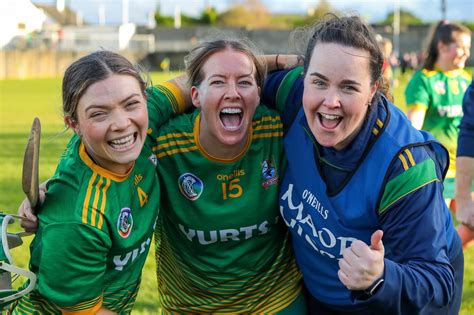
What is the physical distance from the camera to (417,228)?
9.11 ft

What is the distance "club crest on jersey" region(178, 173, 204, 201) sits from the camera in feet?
11.0

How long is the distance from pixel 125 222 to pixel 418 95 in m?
4.54

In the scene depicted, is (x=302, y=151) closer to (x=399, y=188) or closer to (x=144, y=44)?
(x=399, y=188)

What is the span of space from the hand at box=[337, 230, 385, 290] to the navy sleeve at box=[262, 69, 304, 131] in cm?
110

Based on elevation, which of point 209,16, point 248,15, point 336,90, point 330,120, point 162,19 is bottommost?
point 162,19

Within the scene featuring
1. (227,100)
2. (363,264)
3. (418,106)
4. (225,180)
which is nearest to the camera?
(363,264)

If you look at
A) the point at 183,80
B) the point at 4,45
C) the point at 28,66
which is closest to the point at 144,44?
the point at 4,45

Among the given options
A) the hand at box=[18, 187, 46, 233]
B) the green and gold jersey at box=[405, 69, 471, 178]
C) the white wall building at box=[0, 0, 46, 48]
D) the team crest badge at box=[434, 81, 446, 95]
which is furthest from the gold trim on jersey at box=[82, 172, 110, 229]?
the white wall building at box=[0, 0, 46, 48]

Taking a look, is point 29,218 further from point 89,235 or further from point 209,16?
point 209,16

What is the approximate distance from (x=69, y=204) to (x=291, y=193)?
105 cm

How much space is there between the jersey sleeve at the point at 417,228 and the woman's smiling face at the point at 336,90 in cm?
27

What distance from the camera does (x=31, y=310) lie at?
3184 millimetres

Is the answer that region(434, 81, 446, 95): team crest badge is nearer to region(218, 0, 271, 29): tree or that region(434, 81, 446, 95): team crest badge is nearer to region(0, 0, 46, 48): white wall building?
region(0, 0, 46, 48): white wall building

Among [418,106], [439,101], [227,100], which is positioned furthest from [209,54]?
[439,101]
